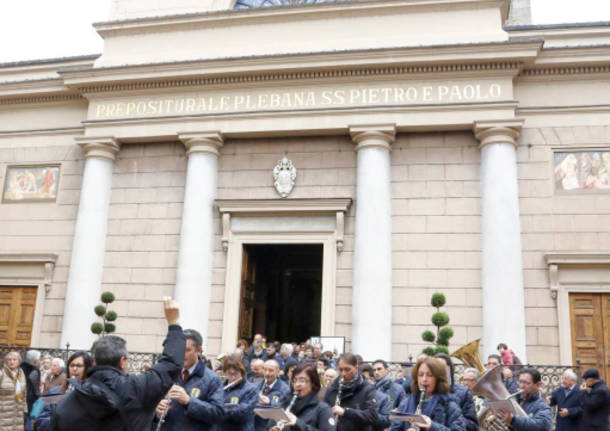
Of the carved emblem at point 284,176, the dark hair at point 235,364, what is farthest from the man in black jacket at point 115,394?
the carved emblem at point 284,176

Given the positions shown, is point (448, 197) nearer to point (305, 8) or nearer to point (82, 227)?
point (305, 8)

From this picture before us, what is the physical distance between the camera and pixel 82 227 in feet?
57.1

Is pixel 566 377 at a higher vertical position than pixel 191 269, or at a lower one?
lower

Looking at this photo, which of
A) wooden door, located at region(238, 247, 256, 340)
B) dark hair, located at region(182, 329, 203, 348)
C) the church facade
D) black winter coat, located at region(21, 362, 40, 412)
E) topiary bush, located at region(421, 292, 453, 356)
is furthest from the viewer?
wooden door, located at region(238, 247, 256, 340)

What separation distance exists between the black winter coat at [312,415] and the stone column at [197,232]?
10750 millimetres

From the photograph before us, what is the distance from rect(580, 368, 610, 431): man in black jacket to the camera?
30.2ft

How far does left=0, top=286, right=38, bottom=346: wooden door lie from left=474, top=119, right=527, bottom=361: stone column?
42.7 feet

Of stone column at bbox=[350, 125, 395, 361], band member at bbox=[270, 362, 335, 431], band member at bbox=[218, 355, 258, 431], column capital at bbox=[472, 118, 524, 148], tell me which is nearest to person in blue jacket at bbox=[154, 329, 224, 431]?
band member at bbox=[218, 355, 258, 431]

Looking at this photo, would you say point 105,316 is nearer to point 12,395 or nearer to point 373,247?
point 12,395

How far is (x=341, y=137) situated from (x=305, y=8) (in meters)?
4.07

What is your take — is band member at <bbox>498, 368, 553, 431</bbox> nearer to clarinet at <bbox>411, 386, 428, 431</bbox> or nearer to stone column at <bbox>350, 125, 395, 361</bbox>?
clarinet at <bbox>411, 386, 428, 431</bbox>

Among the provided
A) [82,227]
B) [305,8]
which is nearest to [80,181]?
[82,227]

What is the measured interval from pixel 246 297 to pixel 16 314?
23.3ft

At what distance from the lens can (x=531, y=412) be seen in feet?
19.9
